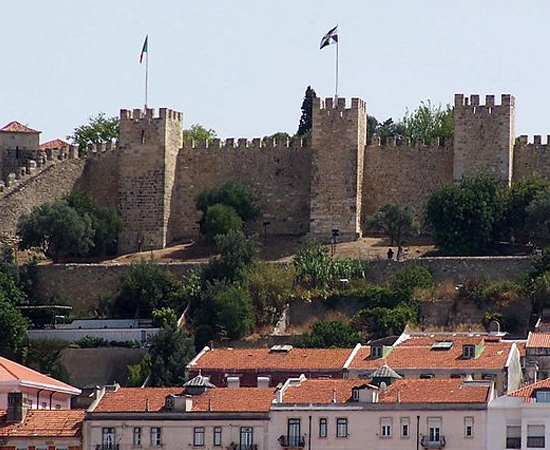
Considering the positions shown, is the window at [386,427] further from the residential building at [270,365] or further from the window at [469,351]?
the window at [469,351]

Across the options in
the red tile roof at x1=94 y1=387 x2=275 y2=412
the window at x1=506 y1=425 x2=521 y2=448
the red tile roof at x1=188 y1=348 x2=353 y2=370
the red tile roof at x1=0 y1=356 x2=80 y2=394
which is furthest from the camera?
the red tile roof at x1=188 y1=348 x2=353 y2=370

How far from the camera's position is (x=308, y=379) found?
67.3m

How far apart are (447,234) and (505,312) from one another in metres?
6.32

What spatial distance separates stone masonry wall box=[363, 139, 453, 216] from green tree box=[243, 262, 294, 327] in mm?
7442

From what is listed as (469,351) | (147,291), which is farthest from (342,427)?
(147,291)

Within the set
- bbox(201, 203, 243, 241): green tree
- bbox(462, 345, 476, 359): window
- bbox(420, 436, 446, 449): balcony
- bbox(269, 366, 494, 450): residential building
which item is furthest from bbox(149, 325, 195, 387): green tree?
bbox(420, 436, 446, 449): balcony

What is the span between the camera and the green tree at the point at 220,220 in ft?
293

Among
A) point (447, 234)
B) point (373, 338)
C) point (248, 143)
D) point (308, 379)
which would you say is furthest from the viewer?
point (248, 143)

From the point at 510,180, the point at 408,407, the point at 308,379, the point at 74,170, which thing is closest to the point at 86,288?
the point at 74,170

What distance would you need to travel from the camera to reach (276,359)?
72.6 meters

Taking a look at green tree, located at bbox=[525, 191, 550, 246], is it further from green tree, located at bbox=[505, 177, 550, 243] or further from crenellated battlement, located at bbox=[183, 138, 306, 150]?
crenellated battlement, located at bbox=[183, 138, 306, 150]

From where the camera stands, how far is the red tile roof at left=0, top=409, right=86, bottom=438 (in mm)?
62219

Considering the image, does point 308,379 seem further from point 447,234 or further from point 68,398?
point 447,234

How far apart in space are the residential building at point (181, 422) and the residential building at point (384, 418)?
Answer: 18.7 inches
